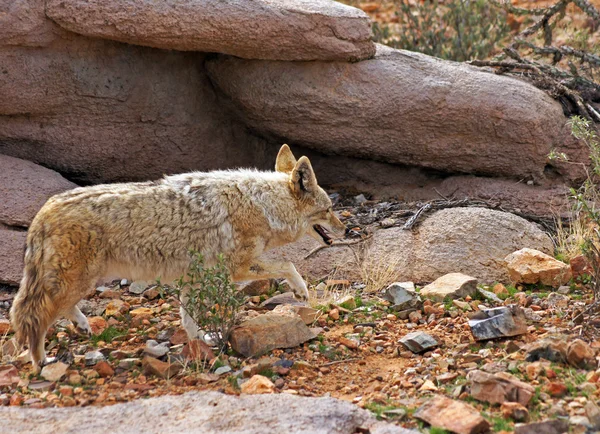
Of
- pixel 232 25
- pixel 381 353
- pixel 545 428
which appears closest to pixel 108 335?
→ pixel 381 353

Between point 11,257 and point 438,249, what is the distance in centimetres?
441

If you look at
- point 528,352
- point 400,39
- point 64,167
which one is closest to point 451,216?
point 528,352

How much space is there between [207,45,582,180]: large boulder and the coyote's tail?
14.1ft

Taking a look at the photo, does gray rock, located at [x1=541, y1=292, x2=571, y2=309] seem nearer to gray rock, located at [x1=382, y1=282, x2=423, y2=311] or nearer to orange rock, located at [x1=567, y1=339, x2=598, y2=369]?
gray rock, located at [x1=382, y1=282, x2=423, y2=311]

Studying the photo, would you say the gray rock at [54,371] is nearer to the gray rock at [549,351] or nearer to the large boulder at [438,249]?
the large boulder at [438,249]

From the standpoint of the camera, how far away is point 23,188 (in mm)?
9133

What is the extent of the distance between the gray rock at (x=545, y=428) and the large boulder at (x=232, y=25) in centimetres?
580

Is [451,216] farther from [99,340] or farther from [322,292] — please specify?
[99,340]

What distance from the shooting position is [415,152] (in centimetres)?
1028

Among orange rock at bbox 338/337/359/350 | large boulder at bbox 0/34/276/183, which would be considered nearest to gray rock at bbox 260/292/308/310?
orange rock at bbox 338/337/359/350

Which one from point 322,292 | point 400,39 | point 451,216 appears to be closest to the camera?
point 322,292

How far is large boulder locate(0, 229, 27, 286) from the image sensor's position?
8.52 metres

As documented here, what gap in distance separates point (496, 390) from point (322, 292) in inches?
Result: 128

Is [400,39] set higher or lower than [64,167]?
higher
